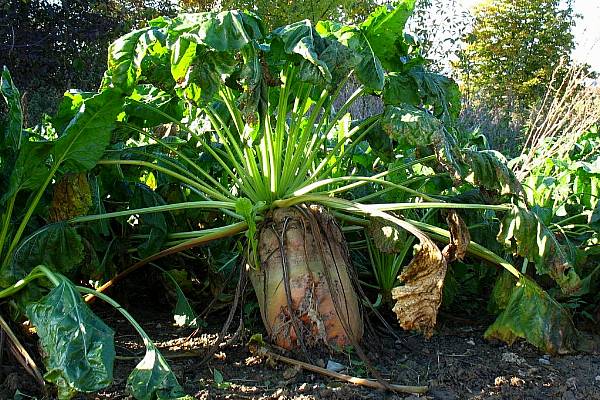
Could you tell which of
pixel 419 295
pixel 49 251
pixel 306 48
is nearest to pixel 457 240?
pixel 419 295

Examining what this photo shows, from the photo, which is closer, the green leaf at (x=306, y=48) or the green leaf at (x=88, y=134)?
the green leaf at (x=306, y=48)

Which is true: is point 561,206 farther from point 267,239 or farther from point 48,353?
point 48,353

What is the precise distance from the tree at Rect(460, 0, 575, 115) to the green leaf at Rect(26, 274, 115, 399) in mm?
17734

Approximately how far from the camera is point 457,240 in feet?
9.71

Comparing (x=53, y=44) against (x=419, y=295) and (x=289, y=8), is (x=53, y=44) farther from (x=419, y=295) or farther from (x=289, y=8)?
(x=419, y=295)

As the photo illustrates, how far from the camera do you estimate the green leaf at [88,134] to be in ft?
9.17

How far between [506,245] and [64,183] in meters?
1.98

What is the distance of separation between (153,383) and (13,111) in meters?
1.25

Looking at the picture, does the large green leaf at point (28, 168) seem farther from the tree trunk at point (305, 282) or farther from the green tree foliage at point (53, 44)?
the green tree foliage at point (53, 44)

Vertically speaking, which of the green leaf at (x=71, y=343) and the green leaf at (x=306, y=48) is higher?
the green leaf at (x=306, y=48)

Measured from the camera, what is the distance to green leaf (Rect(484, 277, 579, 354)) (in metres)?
3.10

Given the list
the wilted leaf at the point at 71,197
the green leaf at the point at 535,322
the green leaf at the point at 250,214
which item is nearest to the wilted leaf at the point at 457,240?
the green leaf at the point at 535,322

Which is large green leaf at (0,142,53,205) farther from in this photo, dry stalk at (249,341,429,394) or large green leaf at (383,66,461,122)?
large green leaf at (383,66,461,122)

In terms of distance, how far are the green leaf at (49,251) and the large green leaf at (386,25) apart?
1.61 metres
